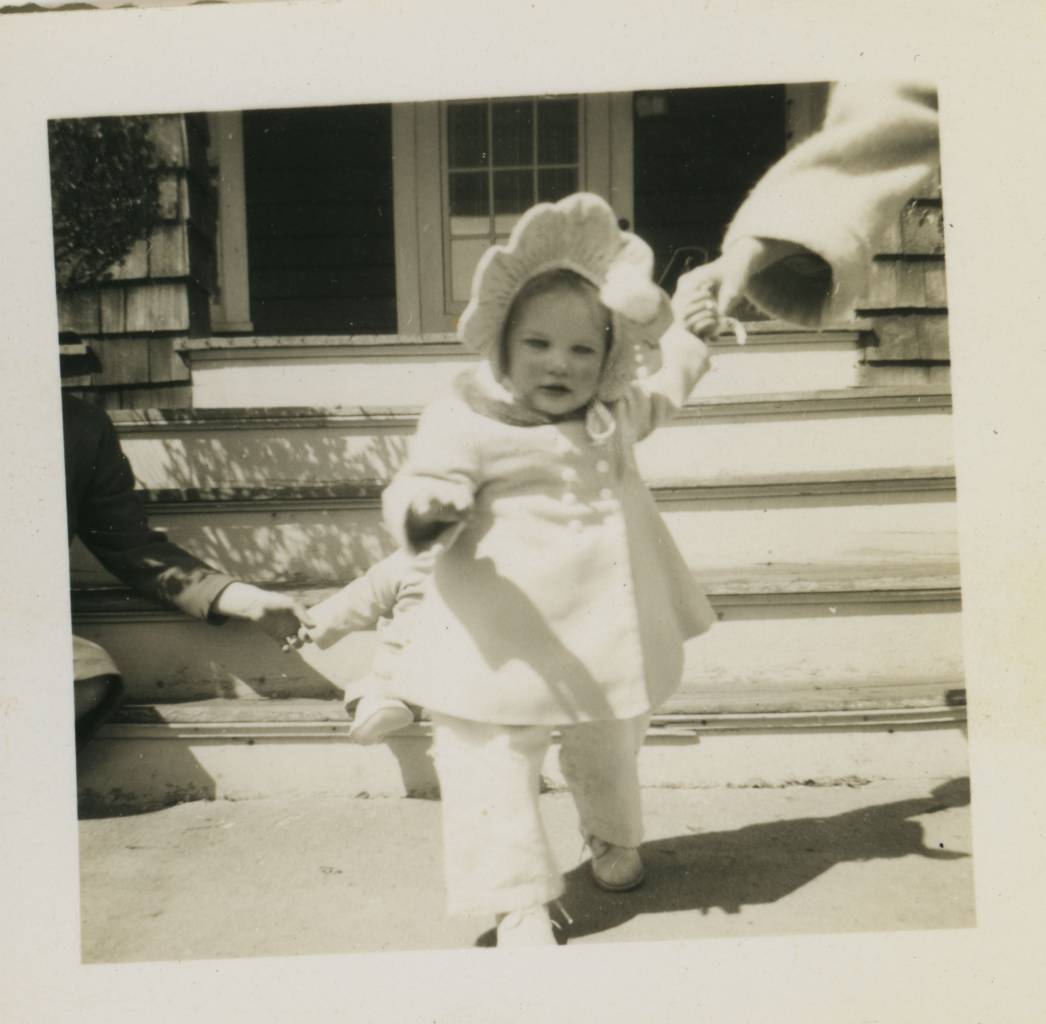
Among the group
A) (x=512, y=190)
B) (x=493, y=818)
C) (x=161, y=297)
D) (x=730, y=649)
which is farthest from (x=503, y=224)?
(x=493, y=818)

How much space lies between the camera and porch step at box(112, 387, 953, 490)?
145 centimetres

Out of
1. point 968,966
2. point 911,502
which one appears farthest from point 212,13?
point 968,966

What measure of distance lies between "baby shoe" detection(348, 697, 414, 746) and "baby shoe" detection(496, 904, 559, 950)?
0.30 m

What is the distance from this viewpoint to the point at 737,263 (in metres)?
1.09

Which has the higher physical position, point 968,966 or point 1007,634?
point 1007,634

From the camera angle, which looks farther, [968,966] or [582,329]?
[968,966]

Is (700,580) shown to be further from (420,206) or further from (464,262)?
(420,206)

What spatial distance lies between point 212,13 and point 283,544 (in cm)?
73

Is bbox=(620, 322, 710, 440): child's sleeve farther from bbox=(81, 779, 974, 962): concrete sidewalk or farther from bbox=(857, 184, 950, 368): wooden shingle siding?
bbox=(81, 779, 974, 962): concrete sidewalk

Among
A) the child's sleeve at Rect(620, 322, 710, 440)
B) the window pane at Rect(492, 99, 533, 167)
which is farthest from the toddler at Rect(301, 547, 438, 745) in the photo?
the window pane at Rect(492, 99, 533, 167)

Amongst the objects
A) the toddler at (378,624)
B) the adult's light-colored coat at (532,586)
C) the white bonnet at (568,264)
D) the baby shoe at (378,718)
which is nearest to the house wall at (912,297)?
the white bonnet at (568,264)

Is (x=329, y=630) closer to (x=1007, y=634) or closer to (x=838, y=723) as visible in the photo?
(x=838, y=723)

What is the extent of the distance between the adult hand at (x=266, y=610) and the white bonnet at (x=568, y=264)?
55 centimetres

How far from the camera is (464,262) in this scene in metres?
1.90
